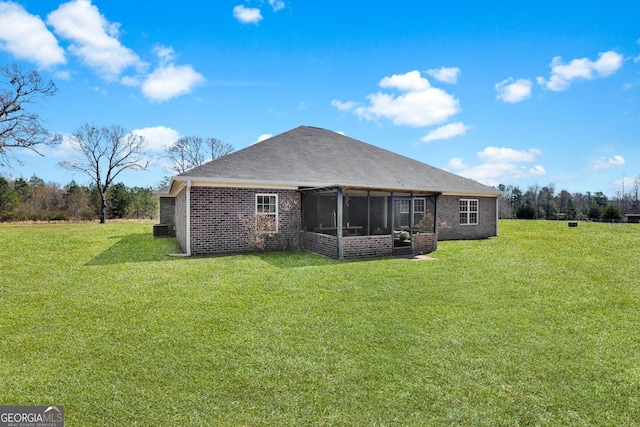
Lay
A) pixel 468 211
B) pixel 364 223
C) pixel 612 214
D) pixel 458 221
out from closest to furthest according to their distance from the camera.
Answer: pixel 364 223, pixel 458 221, pixel 468 211, pixel 612 214

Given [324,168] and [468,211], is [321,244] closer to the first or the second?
[324,168]

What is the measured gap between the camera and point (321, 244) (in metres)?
12.0

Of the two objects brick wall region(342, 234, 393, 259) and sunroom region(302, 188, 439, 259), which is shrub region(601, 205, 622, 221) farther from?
brick wall region(342, 234, 393, 259)

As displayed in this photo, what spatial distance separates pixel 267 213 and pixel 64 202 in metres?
38.9

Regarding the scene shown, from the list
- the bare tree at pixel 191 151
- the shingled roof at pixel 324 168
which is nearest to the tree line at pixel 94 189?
the bare tree at pixel 191 151

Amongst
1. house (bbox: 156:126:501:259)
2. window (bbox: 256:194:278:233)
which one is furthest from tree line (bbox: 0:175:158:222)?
window (bbox: 256:194:278:233)

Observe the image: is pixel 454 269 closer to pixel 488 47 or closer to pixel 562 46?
pixel 488 47

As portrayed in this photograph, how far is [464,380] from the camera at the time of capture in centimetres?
387

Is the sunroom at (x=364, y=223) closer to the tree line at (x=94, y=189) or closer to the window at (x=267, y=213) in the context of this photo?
the window at (x=267, y=213)

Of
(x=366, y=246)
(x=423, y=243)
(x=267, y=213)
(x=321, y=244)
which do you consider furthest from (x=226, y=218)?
(x=423, y=243)

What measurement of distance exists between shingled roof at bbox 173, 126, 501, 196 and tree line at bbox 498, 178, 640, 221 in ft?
80.1

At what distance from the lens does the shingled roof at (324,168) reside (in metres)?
12.5

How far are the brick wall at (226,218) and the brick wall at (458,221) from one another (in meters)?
8.27

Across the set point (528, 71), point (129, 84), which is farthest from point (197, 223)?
point (528, 71)
